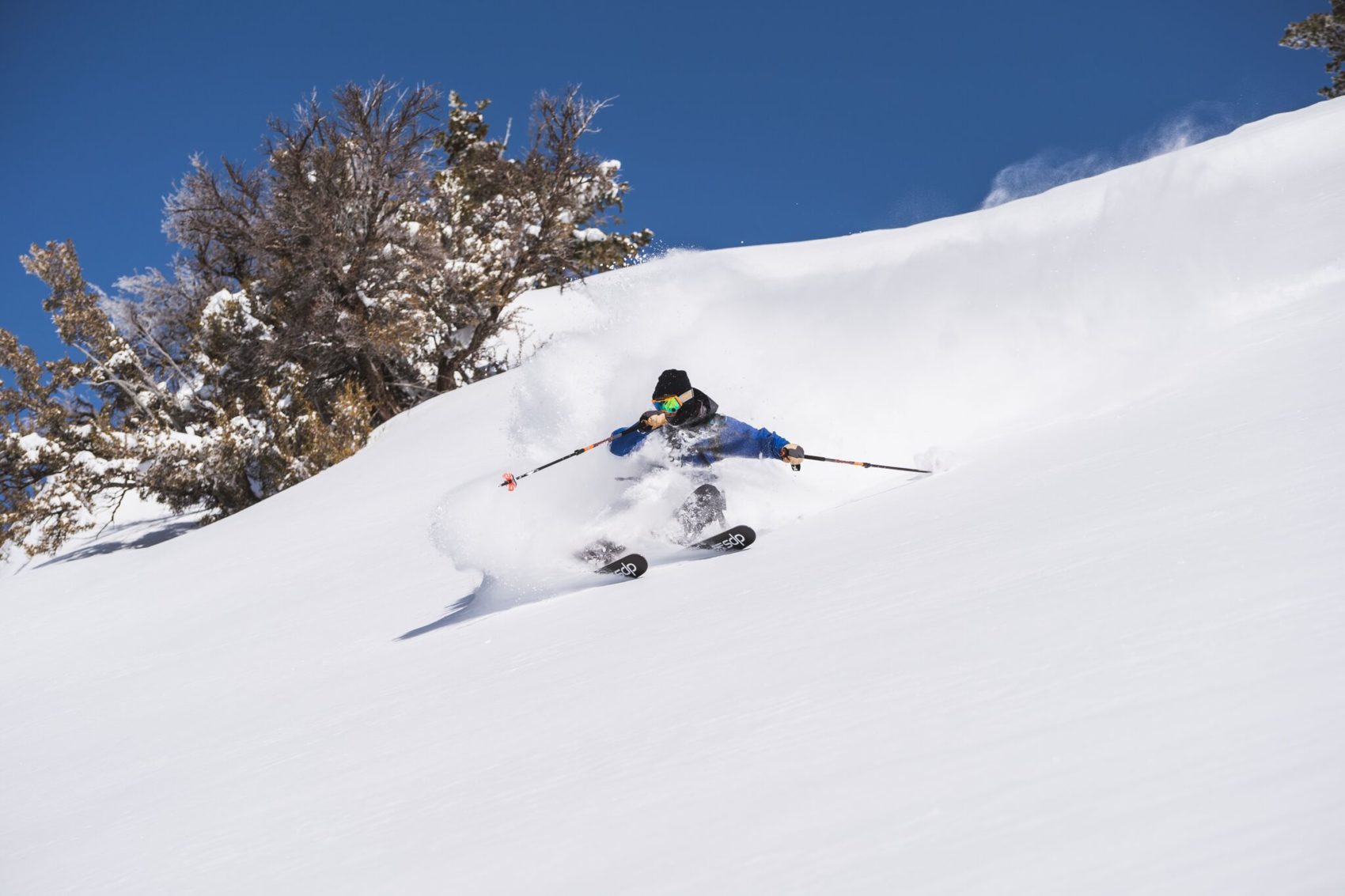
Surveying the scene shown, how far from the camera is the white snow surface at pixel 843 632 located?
1.79 metres

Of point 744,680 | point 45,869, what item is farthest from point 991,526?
point 45,869

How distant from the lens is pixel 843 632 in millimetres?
3348

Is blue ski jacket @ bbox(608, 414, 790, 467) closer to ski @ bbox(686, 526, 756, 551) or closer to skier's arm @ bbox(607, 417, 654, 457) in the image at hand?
skier's arm @ bbox(607, 417, 654, 457)

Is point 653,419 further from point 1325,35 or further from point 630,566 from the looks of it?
point 1325,35

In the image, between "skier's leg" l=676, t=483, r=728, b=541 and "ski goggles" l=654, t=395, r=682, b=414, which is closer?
→ "ski goggles" l=654, t=395, r=682, b=414

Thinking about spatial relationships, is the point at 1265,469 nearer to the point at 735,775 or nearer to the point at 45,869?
the point at 735,775

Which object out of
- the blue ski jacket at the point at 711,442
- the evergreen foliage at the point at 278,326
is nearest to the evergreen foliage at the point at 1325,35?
the evergreen foliage at the point at 278,326

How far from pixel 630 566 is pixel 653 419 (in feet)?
3.38

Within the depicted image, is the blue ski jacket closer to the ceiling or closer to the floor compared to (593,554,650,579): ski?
closer to the ceiling

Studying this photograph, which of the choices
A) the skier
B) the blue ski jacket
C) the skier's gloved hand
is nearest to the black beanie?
the skier

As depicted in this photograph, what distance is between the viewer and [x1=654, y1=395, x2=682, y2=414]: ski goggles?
6.55 m

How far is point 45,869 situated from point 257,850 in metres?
1.23

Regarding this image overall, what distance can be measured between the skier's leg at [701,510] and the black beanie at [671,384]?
0.72 m

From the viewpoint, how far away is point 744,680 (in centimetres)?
317
